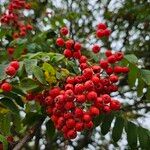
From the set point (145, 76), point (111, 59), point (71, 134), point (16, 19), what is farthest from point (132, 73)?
point (16, 19)

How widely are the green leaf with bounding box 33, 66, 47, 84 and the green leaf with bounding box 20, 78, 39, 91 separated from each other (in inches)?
2.6

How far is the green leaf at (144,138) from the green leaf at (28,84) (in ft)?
2.47

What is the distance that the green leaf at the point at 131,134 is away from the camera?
2.89 metres

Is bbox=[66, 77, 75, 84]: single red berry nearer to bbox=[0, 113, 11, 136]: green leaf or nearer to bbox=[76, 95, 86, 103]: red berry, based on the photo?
bbox=[76, 95, 86, 103]: red berry

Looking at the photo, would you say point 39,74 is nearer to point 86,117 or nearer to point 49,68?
point 49,68

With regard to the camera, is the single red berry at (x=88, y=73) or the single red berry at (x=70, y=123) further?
the single red berry at (x=88, y=73)

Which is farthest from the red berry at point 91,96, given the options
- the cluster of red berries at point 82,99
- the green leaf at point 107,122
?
the green leaf at point 107,122

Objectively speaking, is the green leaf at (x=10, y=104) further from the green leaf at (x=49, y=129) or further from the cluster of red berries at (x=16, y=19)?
the cluster of red berries at (x=16, y=19)

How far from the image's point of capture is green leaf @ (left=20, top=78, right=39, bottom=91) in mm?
2533

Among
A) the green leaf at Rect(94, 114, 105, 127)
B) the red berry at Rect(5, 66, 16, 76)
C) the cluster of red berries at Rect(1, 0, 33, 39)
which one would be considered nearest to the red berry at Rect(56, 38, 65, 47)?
the red berry at Rect(5, 66, 16, 76)

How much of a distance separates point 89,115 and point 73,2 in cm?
438

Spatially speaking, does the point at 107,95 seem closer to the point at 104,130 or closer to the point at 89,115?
the point at 89,115

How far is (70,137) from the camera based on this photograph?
229cm

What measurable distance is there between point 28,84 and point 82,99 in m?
0.40
